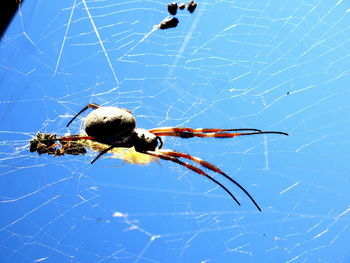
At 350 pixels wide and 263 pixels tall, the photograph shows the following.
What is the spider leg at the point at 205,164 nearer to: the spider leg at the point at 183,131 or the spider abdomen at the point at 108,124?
the spider leg at the point at 183,131

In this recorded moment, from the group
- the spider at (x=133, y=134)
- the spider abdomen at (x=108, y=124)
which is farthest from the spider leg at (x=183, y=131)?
the spider abdomen at (x=108, y=124)

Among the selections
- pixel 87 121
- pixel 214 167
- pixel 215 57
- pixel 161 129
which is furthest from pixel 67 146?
pixel 215 57

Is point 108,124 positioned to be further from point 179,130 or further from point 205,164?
point 205,164

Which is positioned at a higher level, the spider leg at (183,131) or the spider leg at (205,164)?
the spider leg at (183,131)

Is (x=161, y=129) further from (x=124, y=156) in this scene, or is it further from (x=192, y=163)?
(x=124, y=156)

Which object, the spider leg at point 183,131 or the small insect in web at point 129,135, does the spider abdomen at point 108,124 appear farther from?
the spider leg at point 183,131

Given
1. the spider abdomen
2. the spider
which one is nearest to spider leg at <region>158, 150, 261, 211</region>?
the spider

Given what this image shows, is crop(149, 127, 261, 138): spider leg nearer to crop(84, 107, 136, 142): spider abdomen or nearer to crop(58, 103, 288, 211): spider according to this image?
crop(58, 103, 288, 211): spider
